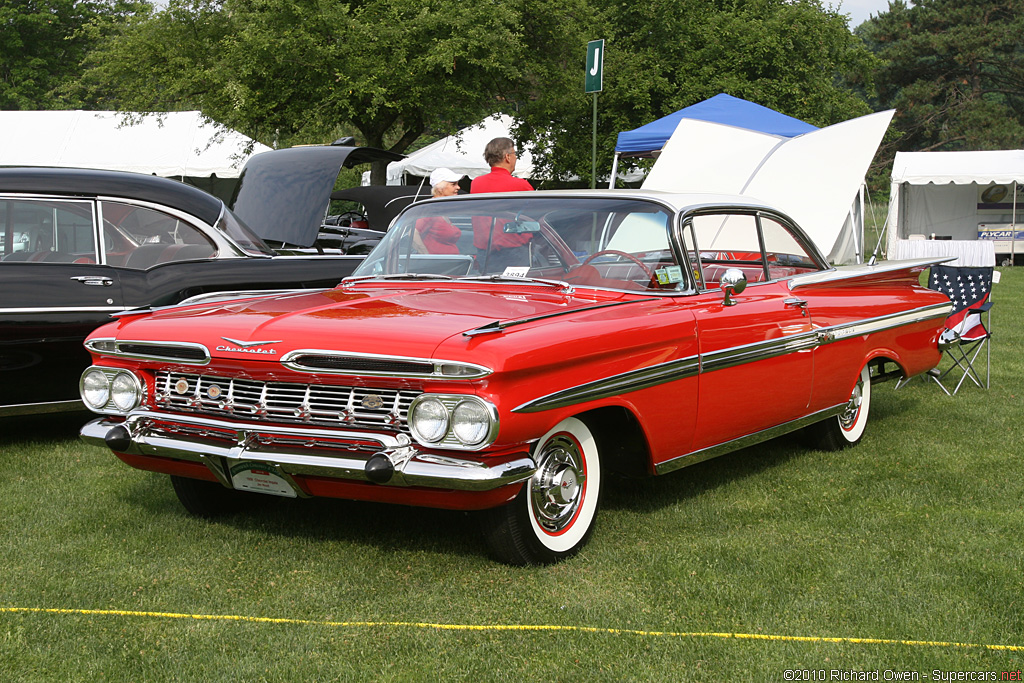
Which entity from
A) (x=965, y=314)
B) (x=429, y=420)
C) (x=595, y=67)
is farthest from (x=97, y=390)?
(x=595, y=67)

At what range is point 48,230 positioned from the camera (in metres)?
6.02

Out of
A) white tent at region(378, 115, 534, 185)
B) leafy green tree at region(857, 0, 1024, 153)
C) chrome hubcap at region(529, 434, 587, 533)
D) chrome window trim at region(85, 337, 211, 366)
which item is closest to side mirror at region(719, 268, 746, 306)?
chrome hubcap at region(529, 434, 587, 533)

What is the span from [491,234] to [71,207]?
283 centimetres

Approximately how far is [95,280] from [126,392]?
6.70 ft

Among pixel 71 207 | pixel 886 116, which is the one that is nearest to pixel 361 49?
pixel 886 116

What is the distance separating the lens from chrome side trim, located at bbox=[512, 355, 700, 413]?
3.61m

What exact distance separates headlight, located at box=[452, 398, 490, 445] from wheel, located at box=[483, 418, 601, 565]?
1.15ft

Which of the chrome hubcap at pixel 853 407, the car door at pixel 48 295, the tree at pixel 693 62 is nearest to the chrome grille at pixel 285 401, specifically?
the car door at pixel 48 295

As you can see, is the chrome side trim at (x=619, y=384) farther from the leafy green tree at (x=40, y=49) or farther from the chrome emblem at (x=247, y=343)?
the leafy green tree at (x=40, y=49)

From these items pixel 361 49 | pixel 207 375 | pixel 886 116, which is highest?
pixel 361 49

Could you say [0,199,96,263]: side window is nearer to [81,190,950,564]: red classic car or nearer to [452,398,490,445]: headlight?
[81,190,950,564]: red classic car

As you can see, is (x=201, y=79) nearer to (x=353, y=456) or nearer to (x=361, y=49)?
(x=361, y=49)

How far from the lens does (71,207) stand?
6.05 m

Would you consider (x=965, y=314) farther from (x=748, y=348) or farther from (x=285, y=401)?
(x=285, y=401)
